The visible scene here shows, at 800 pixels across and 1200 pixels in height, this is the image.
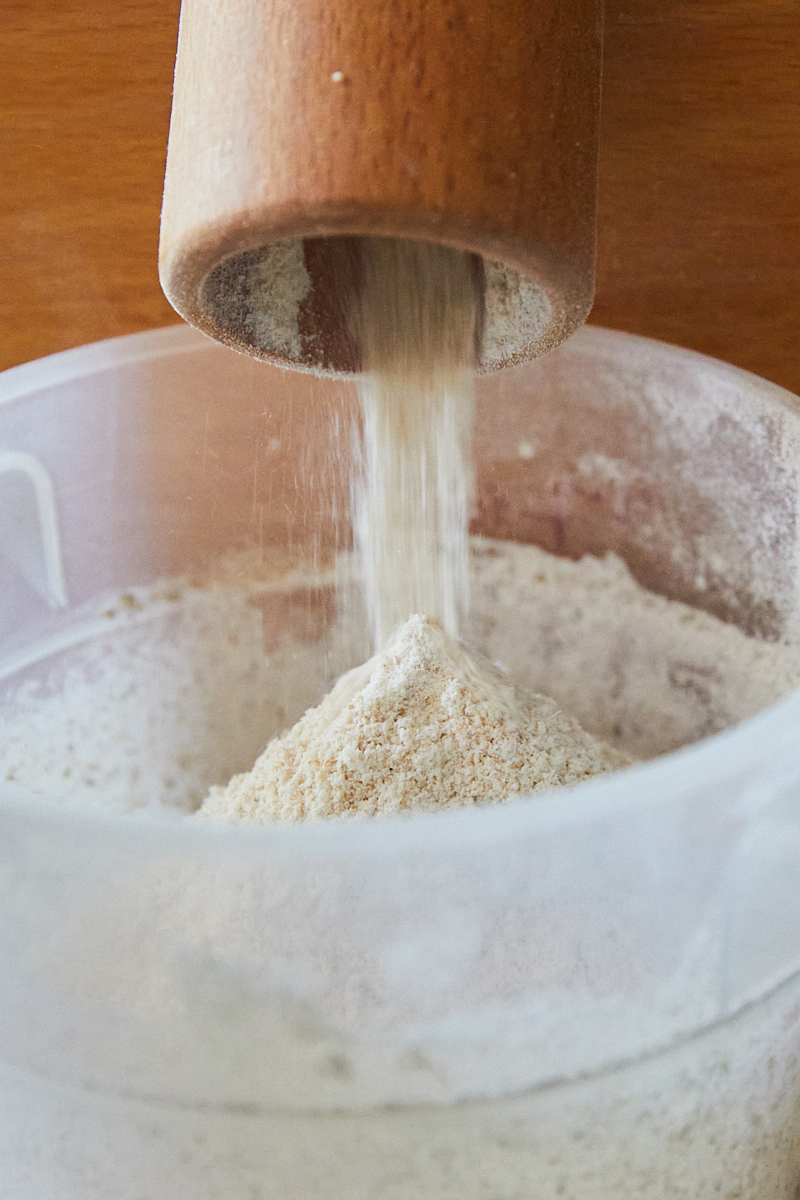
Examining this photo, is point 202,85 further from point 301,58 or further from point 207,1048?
point 207,1048

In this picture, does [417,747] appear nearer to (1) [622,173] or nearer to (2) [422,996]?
(2) [422,996]

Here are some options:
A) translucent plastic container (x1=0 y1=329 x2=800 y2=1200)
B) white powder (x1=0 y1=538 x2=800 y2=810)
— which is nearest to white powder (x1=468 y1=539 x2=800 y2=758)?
white powder (x1=0 y1=538 x2=800 y2=810)

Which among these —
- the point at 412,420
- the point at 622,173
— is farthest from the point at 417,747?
the point at 622,173

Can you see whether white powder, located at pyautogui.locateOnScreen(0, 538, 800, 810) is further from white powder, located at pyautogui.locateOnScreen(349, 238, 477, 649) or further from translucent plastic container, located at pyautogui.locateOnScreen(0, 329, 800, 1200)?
translucent plastic container, located at pyautogui.locateOnScreen(0, 329, 800, 1200)

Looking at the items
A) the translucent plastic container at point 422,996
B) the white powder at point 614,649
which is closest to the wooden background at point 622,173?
the white powder at point 614,649

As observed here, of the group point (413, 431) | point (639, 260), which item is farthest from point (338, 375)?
point (639, 260)
